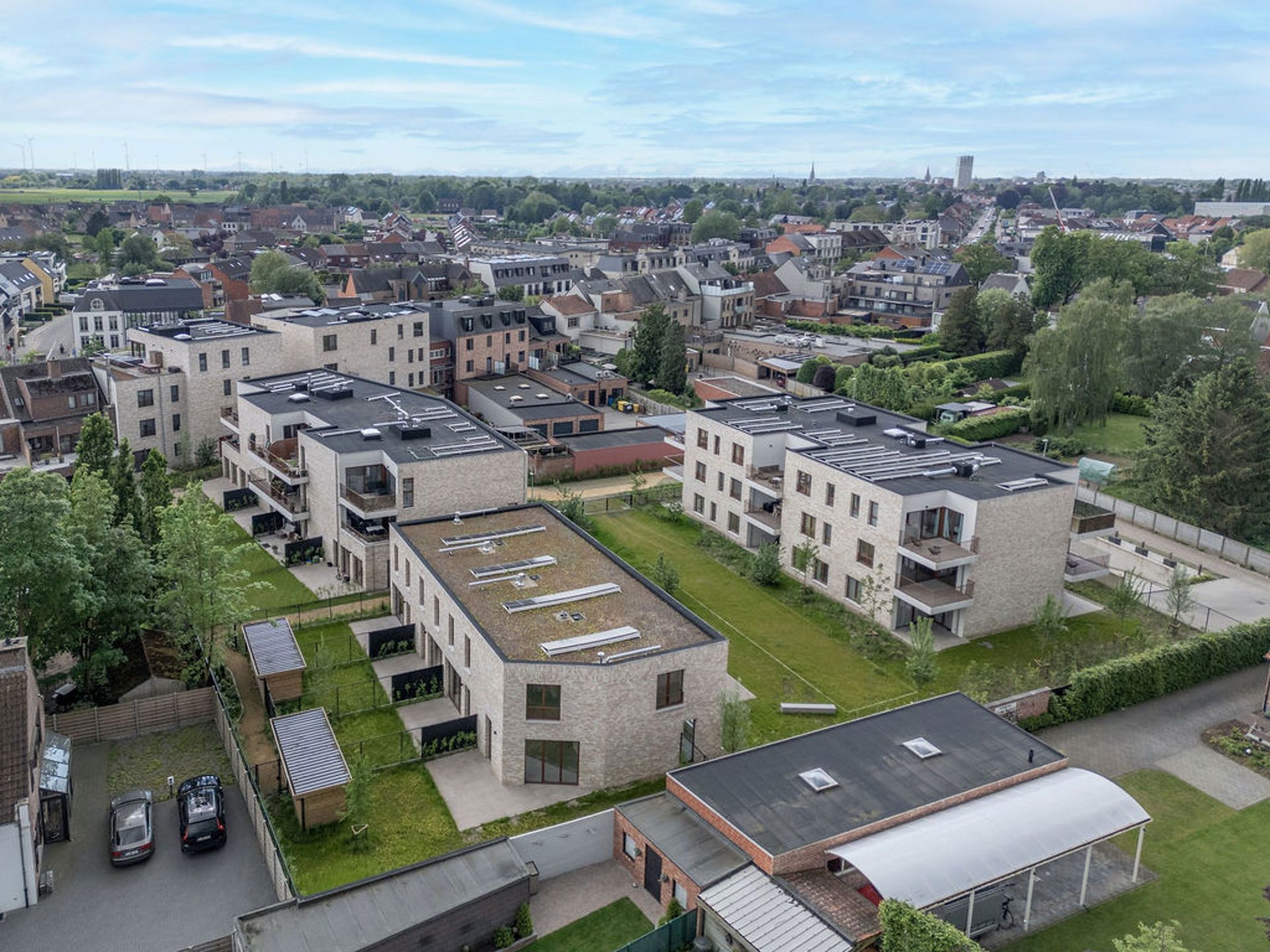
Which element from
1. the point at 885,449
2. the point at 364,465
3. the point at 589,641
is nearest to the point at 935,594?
the point at 885,449

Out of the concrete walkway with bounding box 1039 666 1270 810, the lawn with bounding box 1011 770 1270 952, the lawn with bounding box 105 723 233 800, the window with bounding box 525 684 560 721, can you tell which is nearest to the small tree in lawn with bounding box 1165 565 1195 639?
the concrete walkway with bounding box 1039 666 1270 810

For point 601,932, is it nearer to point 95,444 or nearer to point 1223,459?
point 95,444

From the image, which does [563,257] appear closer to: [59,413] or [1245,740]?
[59,413]

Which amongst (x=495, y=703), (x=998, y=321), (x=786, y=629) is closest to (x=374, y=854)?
(x=495, y=703)

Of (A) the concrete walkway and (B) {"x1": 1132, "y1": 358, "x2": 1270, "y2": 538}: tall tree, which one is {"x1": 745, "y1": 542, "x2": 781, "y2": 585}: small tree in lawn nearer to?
(A) the concrete walkway

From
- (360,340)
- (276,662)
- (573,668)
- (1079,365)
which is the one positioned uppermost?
(360,340)

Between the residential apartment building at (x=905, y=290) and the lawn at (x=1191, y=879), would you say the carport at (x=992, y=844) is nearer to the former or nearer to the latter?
the lawn at (x=1191, y=879)

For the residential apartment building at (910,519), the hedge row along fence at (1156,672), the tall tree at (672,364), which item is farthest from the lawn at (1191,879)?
the tall tree at (672,364)
